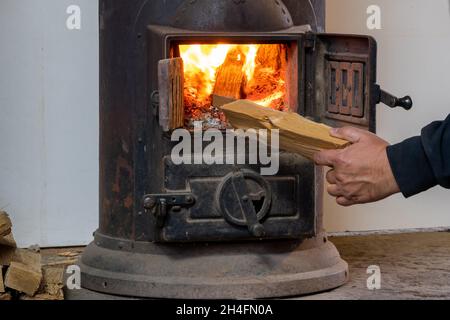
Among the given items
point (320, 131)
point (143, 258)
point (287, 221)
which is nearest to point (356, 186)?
point (320, 131)

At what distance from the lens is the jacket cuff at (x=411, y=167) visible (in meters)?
2.66

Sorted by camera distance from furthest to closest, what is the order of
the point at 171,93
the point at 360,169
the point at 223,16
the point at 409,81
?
1. the point at 409,81
2. the point at 223,16
3. the point at 171,93
4. the point at 360,169

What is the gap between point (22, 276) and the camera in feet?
11.6

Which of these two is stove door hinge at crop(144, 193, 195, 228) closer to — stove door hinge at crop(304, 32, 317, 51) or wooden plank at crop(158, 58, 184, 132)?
wooden plank at crop(158, 58, 184, 132)

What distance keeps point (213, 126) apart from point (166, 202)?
0.30m

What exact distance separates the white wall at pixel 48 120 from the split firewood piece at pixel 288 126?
1.12 m

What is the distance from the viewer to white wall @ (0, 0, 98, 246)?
441cm

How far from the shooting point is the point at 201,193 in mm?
3596

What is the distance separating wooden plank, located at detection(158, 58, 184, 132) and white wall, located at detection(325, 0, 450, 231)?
141 cm

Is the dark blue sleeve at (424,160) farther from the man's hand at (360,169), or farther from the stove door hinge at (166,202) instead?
the stove door hinge at (166,202)

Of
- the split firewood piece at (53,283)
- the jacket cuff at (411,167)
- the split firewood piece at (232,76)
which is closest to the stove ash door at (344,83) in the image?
the split firewood piece at (232,76)

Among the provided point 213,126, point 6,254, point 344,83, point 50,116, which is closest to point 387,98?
point 344,83

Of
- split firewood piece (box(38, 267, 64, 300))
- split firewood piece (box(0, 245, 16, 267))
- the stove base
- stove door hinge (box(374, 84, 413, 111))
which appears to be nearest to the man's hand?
stove door hinge (box(374, 84, 413, 111))

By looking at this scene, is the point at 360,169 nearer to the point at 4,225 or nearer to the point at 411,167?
the point at 411,167
